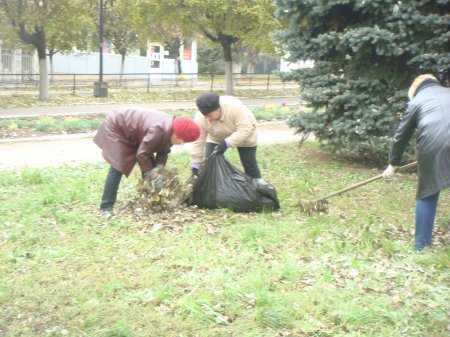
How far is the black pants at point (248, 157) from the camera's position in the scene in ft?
21.5

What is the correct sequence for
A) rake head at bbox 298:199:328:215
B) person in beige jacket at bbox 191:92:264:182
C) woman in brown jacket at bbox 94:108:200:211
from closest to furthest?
woman in brown jacket at bbox 94:108:200:211 → person in beige jacket at bbox 191:92:264:182 → rake head at bbox 298:199:328:215

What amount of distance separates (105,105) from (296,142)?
10.0 metres

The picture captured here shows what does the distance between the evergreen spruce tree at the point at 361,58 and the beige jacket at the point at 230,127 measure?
298 centimetres

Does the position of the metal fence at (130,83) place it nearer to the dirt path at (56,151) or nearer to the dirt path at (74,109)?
the dirt path at (74,109)

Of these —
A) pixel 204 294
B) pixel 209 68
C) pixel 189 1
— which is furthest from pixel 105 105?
pixel 209 68

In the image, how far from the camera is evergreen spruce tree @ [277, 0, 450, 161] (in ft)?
28.0

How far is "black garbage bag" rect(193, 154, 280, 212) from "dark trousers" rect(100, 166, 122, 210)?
2.56ft

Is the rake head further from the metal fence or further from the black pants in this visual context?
the metal fence

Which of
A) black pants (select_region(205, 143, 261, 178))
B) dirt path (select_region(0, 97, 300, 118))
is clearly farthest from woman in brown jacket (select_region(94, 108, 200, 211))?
dirt path (select_region(0, 97, 300, 118))

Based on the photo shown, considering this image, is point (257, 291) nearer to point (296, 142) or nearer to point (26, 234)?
point (26, 234)

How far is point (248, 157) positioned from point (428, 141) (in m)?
2.03

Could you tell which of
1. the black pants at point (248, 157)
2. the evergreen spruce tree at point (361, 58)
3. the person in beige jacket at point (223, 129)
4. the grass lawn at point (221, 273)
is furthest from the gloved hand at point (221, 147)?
the evergreen spruce tree at point (361, 58)

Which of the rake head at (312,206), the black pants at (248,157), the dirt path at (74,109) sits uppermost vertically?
the black pants at (248,157)

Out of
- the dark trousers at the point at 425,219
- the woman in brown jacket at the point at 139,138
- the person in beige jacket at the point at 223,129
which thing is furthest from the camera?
the person in beige jacket at the point at 223,129
